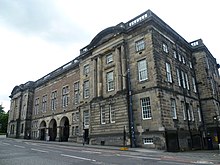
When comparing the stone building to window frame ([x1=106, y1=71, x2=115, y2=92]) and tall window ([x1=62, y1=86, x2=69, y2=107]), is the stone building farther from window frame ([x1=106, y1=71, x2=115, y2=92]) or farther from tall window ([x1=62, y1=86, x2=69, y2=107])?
tall window ([x1=62, y1=86, x2=69, y2=107])

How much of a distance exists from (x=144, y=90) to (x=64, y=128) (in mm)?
20470

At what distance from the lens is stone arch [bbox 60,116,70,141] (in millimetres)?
34506

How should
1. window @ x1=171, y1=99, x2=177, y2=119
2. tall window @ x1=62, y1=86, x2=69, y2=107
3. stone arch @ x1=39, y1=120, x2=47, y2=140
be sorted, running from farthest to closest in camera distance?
stone arch @ x1=39, y1=120, x2=47, y2=140 < tall window @ x1=62, y1=86, x2=69, y2=107 < window @ x1=171, y1=99, x2=177, y2=119

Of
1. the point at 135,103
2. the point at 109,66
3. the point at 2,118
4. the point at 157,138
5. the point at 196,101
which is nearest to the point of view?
the point at 157,138

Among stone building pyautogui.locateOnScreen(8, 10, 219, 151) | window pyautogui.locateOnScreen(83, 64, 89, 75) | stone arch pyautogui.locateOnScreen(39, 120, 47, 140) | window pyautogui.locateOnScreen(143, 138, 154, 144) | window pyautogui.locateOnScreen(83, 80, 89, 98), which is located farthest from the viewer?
stone arch pyautogui.locateOnScreen(39, 120, 47, 140)

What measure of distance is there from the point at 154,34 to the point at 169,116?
30.7 ft

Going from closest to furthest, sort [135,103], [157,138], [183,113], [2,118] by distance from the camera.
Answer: [157,138] < [135,103] < [183,113] < [2,118]

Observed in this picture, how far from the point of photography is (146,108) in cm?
2045

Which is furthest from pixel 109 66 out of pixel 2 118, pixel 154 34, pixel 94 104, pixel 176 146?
pixel 2 118

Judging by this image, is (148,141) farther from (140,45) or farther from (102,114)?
(140,45)

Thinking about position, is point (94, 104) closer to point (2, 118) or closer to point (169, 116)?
point (169, 116)

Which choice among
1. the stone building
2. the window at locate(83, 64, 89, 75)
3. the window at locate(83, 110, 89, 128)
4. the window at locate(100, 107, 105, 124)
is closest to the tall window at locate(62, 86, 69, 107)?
the stone building

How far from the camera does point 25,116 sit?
149 feet

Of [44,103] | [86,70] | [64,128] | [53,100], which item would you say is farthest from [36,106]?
[86,70]
